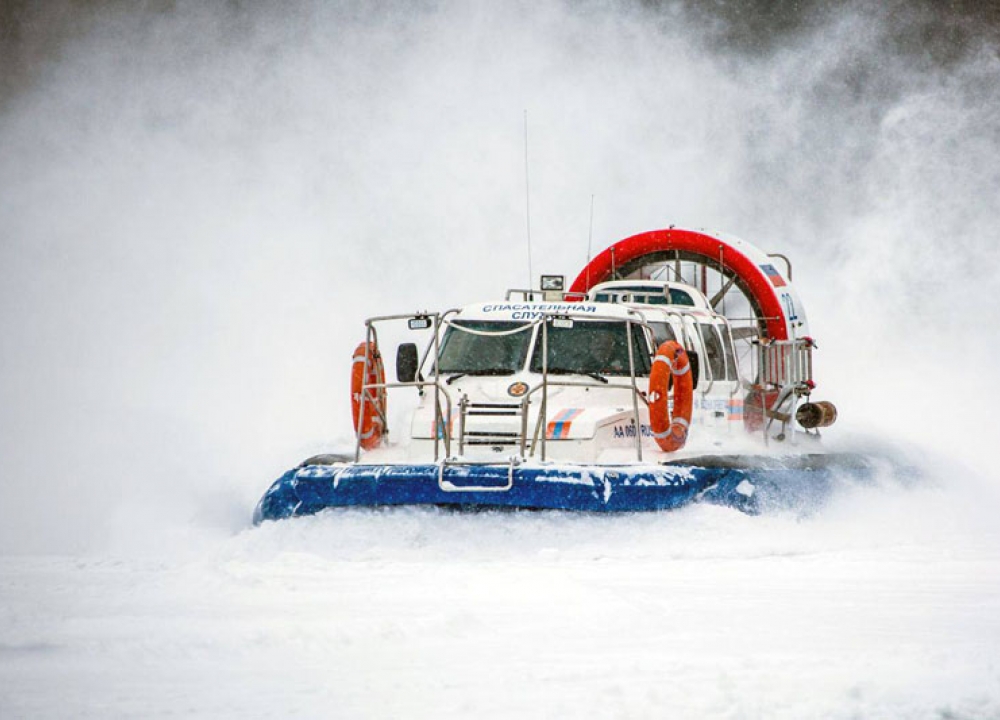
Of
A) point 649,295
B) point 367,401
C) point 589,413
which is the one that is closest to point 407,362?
point 367,401

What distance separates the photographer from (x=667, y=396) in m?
7.78

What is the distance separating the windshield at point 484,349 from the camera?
28.2 feet

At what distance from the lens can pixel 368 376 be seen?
8461mm

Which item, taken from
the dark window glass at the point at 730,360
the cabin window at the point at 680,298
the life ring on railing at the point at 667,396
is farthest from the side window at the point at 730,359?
the life ring on railing at the point at 667,396

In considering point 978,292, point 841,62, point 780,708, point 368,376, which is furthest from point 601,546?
point 841,62

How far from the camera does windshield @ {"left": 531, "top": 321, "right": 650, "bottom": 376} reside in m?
8.58

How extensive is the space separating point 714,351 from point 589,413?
1965 mm

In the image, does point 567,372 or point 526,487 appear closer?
point 526,487

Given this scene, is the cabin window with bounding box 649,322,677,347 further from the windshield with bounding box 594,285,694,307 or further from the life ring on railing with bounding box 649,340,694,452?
the life ring on railing with bounding box 649,340,694,452

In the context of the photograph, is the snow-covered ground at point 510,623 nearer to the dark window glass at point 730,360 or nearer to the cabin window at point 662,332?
the cabin window at point 662,332

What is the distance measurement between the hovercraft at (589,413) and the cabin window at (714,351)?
1 cm

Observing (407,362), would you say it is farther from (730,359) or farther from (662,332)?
(730,359)

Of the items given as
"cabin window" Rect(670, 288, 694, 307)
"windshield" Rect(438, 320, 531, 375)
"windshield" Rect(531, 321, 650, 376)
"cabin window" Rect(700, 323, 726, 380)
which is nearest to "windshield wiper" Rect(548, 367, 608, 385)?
"windshield" Rect(531, 321, 650, 376)

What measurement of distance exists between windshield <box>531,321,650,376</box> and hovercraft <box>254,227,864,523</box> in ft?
0.04
